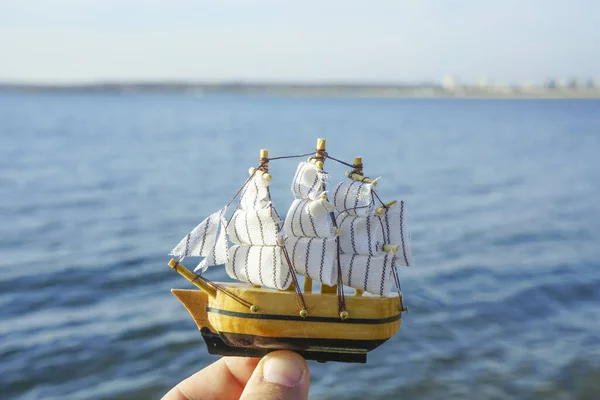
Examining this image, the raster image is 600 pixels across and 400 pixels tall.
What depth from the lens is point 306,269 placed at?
4.95 meters

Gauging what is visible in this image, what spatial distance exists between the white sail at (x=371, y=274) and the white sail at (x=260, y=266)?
1.56 feet

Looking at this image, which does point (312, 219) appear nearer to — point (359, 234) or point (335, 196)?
point (335, 196)

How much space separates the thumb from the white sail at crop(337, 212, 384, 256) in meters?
0.91

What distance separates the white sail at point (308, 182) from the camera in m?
4.93

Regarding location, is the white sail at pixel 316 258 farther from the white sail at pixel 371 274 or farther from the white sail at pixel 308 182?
the white sail at pixel 308 182

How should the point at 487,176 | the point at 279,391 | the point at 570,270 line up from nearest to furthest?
the point at 279,391 < the point at 570,270 < the point at 487,176

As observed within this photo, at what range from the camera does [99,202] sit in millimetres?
24781

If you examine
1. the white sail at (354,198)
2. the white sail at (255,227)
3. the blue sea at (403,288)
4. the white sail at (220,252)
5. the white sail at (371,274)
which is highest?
the white sail at (354,198)

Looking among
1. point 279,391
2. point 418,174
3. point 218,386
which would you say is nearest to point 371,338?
point 279,391

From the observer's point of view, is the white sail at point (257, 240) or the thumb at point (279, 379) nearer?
the thumb at point (279, 379)

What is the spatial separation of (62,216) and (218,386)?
1807 cm

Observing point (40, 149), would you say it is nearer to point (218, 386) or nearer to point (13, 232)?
point (13, 232)

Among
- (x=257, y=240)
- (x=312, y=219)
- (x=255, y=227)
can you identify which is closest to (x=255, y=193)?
(x=255, y=227)

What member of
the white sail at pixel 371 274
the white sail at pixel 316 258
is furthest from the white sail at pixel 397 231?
the white sail at pixel 316 258
